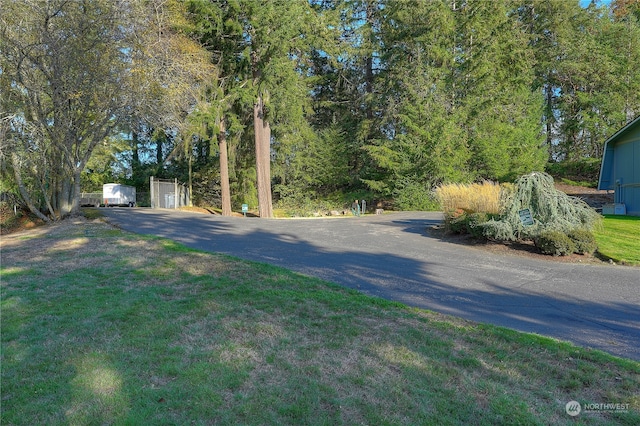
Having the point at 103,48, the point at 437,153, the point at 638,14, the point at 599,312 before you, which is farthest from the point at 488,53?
the point at 599,312

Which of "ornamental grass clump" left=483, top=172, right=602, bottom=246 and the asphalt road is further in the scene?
"ornamental grass clump" left=483, top=172, right=602, bottom=246

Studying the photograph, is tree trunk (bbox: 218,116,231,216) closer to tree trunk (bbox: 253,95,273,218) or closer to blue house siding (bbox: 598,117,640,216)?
tree trunk (bbox: 253,95,273,218)

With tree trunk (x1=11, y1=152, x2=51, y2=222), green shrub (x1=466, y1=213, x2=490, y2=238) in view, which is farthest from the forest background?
green shrub (x1=466, y1=213, x2=490, y2=238)

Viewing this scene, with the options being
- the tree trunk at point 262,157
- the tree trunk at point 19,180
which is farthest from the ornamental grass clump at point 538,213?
the tree trunk at point 262,157

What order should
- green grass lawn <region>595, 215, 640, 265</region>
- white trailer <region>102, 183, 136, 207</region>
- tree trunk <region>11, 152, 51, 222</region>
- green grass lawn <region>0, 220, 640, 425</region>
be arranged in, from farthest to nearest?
white trailer <region>102, 183, 136, 207</region> → tree trunk <region>11, 152, 51, 222</region> → green grass lawn <region>595, 215, 640, 265</region> → green grass lawn <region>0, 220, 640, 425</region>

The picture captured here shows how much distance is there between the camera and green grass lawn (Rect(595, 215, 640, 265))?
961cm

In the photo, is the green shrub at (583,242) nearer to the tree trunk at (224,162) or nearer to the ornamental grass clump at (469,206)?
the ornamental grass clump at (469,206)

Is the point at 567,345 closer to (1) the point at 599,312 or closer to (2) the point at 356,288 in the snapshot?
(1) the point at 599,312

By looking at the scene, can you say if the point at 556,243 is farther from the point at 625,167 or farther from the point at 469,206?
the point at 625,167

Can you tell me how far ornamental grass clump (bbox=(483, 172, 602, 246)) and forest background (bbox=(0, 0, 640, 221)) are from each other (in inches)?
437

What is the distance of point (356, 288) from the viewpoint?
6398mm

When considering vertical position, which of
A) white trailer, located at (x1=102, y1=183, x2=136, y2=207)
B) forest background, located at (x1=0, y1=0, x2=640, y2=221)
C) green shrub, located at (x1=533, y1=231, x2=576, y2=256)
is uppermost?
forest background, located at (x1=0, y1=0, x2=640, y2=221)

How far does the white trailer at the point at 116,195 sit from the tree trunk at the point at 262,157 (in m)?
14.6

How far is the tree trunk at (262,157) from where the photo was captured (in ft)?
81.0
